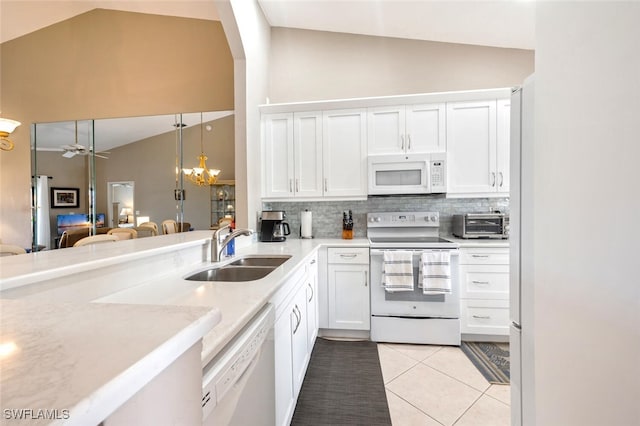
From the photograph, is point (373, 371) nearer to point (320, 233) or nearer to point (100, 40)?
point (320, 233)

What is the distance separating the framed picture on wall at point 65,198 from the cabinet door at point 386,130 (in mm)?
3780

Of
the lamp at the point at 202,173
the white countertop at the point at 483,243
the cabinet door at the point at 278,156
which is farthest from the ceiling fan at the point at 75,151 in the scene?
the white countertop at the point at 483,243

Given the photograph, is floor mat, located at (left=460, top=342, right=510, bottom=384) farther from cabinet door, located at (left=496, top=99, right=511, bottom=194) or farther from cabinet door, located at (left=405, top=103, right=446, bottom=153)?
cabinet door, located at (left=405, top=103, right=446, bottom=153)

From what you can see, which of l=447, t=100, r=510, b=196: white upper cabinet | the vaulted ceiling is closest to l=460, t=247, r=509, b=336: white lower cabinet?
l=447, t=100, r=510, b=196: white upper cabinet

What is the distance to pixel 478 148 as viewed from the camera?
2.78 metres

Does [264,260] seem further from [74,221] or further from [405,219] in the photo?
[74,221]

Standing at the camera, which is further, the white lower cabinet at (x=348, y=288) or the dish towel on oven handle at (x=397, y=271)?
the white lower cabinet at (x=348, y=288)

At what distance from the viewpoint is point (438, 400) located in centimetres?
181

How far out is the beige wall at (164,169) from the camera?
331 cm

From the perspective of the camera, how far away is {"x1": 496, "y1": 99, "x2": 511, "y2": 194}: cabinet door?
107 inches

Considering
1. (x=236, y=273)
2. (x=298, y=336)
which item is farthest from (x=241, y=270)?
(x=298, y=336)

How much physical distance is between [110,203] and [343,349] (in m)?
3.43

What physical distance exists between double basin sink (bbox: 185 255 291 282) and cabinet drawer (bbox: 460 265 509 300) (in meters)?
1.68

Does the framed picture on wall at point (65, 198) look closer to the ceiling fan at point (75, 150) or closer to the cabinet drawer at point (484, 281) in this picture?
the ceiling fan at point (75, 150)
